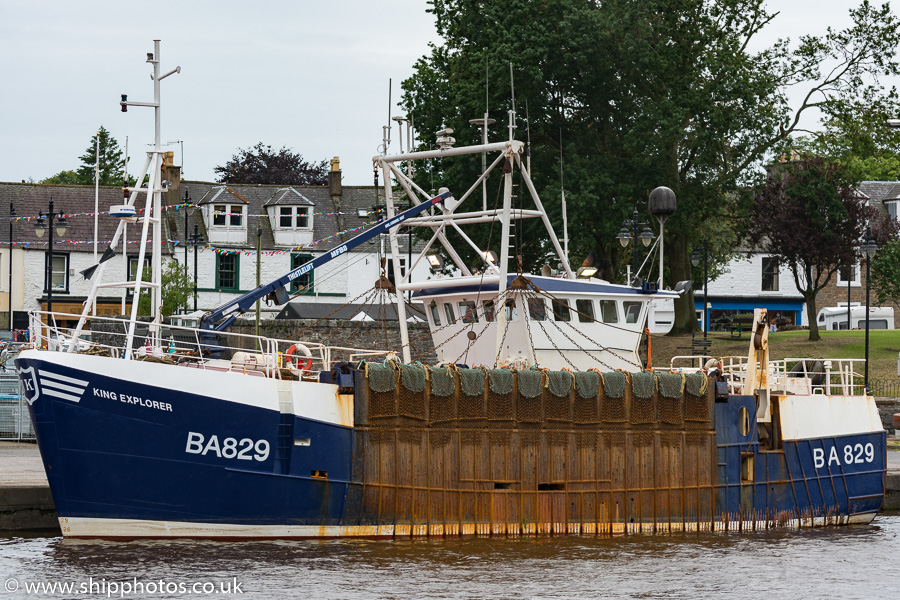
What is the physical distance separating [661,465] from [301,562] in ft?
23.7

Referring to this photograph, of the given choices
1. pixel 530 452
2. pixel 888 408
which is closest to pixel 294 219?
pixel 888 408

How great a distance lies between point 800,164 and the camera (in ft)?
173

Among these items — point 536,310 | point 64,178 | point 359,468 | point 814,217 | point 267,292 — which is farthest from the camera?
point 64,178

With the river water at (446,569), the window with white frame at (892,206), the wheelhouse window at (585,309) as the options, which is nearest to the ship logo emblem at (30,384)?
the river water at (446,569)

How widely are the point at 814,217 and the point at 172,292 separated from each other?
27.6 m

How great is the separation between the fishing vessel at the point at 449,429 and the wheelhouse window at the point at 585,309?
0.04m

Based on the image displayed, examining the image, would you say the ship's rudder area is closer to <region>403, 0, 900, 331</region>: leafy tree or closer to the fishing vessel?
the fishing vessel

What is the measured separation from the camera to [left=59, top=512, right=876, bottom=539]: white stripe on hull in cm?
1844

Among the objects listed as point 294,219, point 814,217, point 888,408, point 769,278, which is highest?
point 294,219

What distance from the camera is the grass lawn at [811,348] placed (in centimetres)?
4406

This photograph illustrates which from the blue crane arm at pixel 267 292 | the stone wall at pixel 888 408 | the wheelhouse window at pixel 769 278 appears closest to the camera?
the blue crane arm at pixel 267 292

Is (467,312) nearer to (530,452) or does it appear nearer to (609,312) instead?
(609,312)

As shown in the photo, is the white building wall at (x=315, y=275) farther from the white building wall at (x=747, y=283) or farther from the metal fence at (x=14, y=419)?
the metal fence at (x=14, y=419)

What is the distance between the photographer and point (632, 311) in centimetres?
2448
